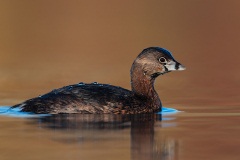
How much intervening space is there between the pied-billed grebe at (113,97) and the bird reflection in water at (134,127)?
218 mm

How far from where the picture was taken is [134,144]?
1336 cm

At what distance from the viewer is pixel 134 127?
15312mm

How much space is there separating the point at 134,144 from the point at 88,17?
141 feet

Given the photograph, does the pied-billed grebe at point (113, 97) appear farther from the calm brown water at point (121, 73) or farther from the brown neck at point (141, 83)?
the calm brown water at point (121, 73)

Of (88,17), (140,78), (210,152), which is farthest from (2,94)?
(88,17)

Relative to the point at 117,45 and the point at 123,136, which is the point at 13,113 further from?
the point at 117,45

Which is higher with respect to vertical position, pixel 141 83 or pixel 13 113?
pixel 141 83

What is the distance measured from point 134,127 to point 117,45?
2467 centimetres

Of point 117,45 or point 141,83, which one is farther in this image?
point 117,45

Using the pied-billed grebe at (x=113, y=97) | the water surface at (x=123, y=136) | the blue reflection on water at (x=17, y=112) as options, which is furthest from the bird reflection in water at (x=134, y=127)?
the blue reflection on water at (x=17, y=112)

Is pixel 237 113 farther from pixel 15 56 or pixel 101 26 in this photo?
pixel 101 26

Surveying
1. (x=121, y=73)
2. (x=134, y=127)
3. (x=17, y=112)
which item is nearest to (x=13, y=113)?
(x=17, y=112)

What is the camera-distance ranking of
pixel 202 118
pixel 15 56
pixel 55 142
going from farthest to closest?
pixel 15 56, pixel 202 118, pixel 55 142

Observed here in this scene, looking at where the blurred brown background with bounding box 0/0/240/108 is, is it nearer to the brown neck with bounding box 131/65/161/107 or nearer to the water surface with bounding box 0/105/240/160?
the brown neck with bounding box 131/65/161/107
